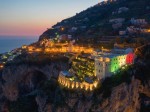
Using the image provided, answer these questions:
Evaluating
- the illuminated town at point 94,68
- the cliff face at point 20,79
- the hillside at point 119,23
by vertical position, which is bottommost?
the cliff face at point 20,79

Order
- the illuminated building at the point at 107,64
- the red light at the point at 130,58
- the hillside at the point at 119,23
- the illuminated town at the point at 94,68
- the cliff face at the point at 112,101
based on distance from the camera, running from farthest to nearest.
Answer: the hillside at the point at 119,23, the red light at the point at 130,58, the illuminated town at the point at 94,68, the illuminated building at the point at 107,64, the cliff face at the point at 112,101

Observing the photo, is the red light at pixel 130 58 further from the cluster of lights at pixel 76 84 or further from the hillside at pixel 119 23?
the hillside at pixel 119 23

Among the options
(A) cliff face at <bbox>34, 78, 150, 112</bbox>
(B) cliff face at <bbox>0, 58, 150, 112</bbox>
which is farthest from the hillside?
(A) cliff face at <bbox>34, 78, 150, 112</bbox>

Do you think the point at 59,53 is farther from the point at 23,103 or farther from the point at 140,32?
the point at 140,32

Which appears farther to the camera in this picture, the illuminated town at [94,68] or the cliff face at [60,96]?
the illuminated town at [94,68]

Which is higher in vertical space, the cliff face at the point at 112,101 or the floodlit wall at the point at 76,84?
the floodlit wall at the point at 76,84

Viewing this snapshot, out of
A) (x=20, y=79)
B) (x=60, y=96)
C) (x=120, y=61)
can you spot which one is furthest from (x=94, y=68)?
(x=20, y=79)

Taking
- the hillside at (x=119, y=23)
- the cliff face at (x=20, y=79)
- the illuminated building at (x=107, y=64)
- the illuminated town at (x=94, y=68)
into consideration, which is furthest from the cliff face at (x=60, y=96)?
the hillside at (x=119, y=23)

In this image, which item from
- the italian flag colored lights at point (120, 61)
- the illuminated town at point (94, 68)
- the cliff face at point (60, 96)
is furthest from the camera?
the italian flag colored lights at point (120, 61)

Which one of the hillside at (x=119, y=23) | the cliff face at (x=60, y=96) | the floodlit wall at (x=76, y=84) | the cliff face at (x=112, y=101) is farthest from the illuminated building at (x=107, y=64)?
the hillside at (x=119, y=23)

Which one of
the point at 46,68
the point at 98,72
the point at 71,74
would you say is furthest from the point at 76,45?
the point at 98,72

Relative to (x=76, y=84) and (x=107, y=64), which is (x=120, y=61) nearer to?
(x=107, y=64)
